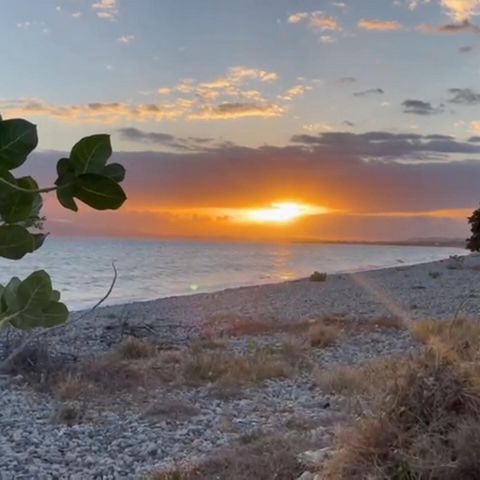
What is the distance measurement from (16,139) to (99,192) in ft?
0.35

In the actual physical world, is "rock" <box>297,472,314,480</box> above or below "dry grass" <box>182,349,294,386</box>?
above

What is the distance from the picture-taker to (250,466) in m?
4.92

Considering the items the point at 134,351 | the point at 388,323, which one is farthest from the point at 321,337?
the point at 134,351

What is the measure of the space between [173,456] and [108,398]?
7.21 ft

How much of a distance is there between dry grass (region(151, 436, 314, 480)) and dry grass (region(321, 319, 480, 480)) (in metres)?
0.64

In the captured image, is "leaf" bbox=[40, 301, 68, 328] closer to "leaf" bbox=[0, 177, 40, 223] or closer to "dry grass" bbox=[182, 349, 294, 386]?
"leaf" bbox=[0, 177, 40, 223]

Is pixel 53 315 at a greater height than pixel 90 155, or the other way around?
pixel 90 155

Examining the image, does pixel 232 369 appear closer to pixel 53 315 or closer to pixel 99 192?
pixel 53 315

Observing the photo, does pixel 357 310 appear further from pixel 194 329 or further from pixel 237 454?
pixel 237 454

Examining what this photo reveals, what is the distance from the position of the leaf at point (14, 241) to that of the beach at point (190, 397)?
1.25ft

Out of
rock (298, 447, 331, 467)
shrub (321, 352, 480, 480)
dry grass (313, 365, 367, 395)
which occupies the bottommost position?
dry grass (313, 365, 367, 395)

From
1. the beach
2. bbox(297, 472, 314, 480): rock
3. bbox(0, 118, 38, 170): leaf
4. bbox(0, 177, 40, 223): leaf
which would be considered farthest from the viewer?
the beach

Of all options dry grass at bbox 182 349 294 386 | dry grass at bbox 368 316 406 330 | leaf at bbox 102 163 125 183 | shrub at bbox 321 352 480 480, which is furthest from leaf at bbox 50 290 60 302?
dry grass at bbox 368 316 406 330

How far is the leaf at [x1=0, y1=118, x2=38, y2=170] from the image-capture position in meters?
0.73
